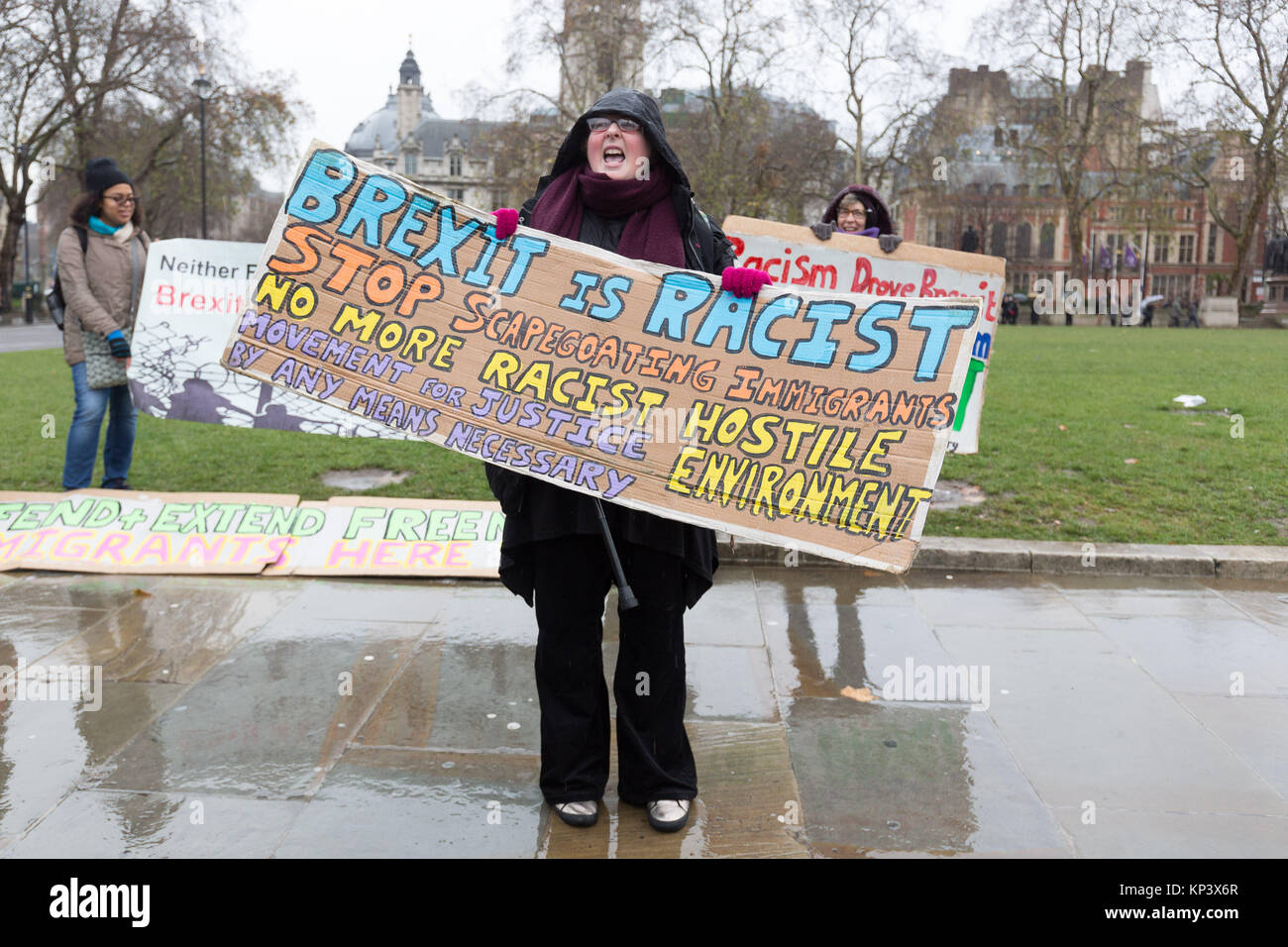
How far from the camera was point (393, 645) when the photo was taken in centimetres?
460

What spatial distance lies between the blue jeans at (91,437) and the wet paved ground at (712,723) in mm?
1297

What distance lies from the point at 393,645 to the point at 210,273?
3.70 m

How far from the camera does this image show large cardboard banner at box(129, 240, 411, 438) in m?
6.93

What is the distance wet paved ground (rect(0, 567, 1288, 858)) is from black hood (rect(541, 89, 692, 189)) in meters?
1.90

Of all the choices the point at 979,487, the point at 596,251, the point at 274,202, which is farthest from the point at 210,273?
the point at 274,202

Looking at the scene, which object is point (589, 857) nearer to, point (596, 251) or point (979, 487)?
point (596, 251)

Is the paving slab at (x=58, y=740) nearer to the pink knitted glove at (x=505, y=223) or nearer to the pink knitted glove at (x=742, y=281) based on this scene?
the pink knitted glove at (x=505, y=223)

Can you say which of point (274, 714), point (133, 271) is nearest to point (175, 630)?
point (274, 714)

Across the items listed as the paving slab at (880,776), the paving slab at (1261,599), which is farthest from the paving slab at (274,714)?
the paving slab at (1261,599)

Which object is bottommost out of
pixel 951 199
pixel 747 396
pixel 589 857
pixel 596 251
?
pixel 589 857

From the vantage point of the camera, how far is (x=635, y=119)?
2.98 metres

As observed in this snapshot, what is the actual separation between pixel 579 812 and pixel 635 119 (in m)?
1.97

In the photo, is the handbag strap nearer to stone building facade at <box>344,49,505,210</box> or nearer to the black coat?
the black coat

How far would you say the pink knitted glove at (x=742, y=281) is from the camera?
10.3ft
